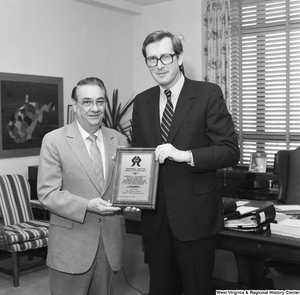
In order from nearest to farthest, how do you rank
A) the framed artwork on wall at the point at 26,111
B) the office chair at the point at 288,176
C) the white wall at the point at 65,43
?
1. the office chair at the point at 288,176
2. the framed artwork on wall at the point at 26,111
3. the white wall at the point at 65,43

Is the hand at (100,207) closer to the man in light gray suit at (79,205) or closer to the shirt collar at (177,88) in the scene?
the man in light gray suit at (79,205)

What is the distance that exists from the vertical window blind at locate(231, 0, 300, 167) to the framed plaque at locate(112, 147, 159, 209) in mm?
4426

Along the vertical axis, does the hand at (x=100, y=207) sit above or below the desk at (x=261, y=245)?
above

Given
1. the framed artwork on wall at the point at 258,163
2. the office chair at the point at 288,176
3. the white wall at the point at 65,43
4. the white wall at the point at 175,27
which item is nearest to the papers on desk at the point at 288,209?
the office chair at the point at 288,176

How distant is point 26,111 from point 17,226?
155cm

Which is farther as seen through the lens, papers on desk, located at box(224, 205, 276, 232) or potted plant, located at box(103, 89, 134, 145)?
potted plant, located at box(103, 89, 134, 145)

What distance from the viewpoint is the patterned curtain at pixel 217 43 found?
637cm

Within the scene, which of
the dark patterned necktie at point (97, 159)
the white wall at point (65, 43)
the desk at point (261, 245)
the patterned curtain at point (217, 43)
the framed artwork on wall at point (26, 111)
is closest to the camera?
the dark patterned necktie at point (97, 159)

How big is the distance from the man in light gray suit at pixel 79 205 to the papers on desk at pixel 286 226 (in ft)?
3.21

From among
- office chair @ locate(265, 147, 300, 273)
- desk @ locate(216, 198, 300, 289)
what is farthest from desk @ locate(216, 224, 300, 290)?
office chair @ locate(265, 147, 300, 273)

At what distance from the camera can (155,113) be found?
224cm

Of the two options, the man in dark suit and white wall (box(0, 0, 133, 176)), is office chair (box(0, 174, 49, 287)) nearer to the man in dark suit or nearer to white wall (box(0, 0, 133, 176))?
white wall (box(0, 0, 133, 176))

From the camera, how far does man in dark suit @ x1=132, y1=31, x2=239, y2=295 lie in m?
2.10

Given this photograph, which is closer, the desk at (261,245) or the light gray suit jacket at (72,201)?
the light gray suit jacket at (72,201)
